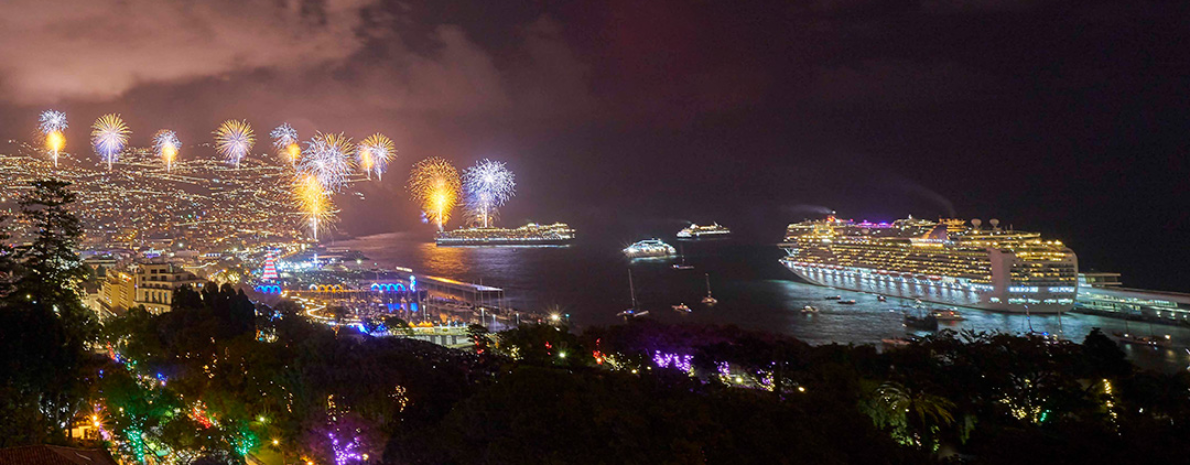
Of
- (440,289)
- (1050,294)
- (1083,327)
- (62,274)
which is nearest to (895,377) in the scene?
Answer: (62,274)

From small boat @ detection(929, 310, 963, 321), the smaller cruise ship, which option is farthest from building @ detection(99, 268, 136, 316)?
the smaller cruise ship

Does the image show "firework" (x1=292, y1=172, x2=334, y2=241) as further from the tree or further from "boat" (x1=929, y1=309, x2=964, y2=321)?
"boat" (x1=929, y1=309, x2=964, y2=321)

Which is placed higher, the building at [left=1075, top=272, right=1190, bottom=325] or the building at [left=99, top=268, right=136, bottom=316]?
the building at [left=99, top=268, right=136, bottom=316]

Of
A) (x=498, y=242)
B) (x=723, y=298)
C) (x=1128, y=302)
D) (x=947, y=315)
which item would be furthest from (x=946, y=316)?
(x=498, y=242)

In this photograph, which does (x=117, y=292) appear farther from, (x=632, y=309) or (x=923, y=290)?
(x=923, y=290)

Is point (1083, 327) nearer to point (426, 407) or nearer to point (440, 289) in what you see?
point (426, 407)

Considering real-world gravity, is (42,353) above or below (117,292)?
below
